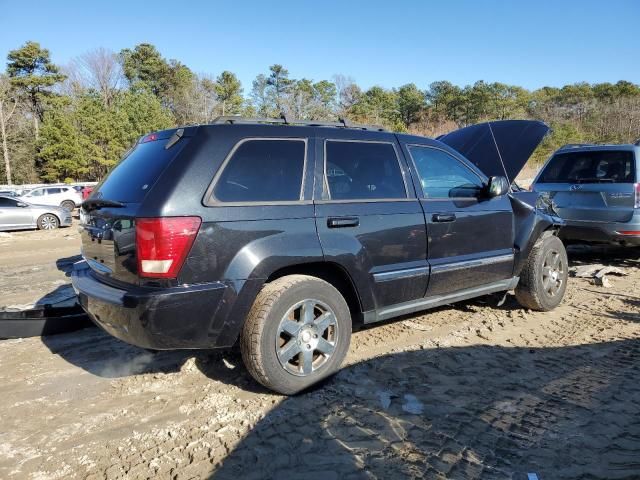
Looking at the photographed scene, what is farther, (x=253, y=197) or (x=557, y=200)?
(x=557, y=200)

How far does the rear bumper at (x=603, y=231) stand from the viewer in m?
6.55

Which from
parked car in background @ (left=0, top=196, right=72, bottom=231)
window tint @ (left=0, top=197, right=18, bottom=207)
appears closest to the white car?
parked car in background @ (left=0, top=196, right=72, bottom=231)

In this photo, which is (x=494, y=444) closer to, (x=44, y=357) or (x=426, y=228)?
(x=426, y=228)

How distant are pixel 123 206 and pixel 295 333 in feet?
4.56

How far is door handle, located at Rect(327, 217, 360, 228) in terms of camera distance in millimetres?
3346

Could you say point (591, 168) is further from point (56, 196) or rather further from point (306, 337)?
point (56, 196)

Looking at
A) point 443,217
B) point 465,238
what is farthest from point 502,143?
point 443,217

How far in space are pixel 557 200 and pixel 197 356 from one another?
608 cm

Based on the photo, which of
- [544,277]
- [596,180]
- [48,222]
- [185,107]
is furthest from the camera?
[185,107]

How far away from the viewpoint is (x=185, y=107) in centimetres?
4850

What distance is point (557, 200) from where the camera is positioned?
7.39 metres

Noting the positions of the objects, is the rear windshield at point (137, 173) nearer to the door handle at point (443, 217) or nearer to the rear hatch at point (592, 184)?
the door handle at point (443, 217)

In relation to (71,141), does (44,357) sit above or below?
below

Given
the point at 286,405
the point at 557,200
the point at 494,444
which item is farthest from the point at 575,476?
the point at 557,200
